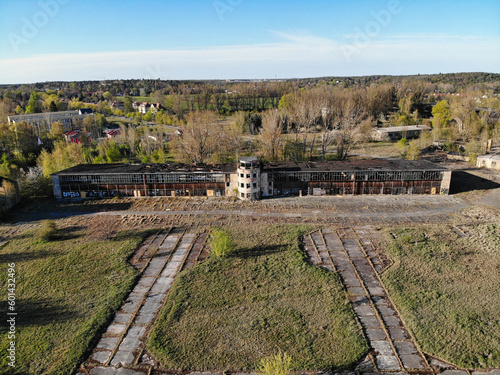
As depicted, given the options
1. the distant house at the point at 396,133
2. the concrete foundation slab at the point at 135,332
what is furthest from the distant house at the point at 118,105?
the concrete foundation slab at the point at 135,332

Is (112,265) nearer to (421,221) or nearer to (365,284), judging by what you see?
(365,284)

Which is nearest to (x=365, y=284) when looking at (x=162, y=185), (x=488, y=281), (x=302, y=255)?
(x=302, y=255)

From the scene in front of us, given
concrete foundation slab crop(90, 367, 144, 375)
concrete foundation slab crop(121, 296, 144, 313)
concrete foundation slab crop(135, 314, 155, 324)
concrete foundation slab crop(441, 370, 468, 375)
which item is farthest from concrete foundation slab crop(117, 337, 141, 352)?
concrete foundation slab crop(441, 370, 468, 375)

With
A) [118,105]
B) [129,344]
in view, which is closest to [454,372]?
[129,344]

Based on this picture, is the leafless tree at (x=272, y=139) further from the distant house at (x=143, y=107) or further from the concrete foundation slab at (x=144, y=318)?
the distant house at (x=143, y=107)

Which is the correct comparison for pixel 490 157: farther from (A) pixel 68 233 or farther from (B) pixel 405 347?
(A) pixel 68 233

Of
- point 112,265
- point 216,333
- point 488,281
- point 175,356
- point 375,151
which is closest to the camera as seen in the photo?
point 175,356
